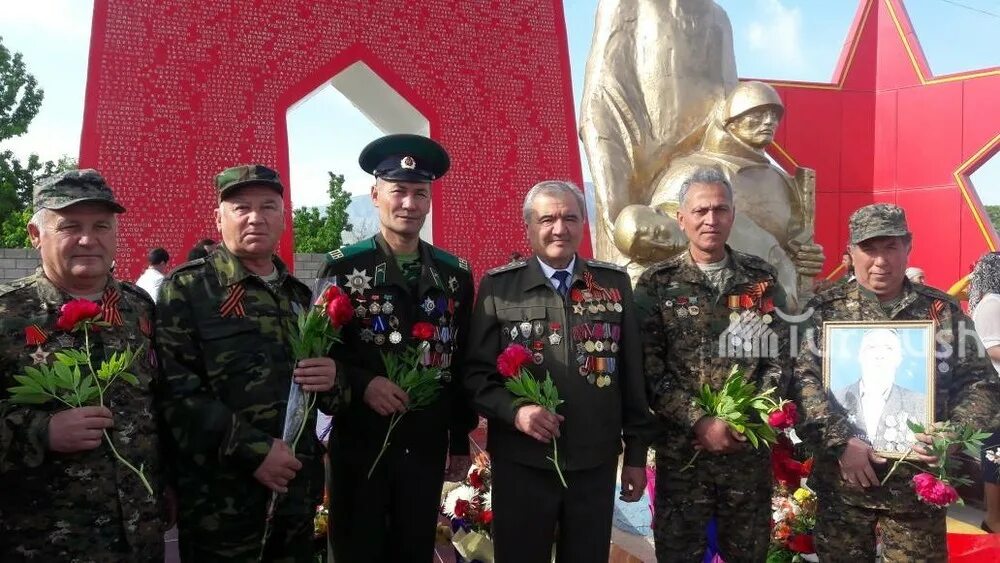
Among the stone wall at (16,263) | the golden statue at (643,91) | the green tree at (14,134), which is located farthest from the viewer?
the green tree at (14,134)

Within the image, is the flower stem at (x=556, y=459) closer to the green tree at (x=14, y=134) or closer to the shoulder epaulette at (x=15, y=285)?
the shoulder epaulette at (x=15, y=285)

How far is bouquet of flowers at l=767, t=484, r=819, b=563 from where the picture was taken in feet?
9.98

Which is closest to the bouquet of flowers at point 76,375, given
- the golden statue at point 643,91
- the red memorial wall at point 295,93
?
the golden statue at point 643,91

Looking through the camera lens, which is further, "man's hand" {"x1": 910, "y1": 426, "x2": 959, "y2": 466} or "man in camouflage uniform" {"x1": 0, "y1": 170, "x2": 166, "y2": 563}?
"man's hand" {"x1": 910, "y1": 426, "x2": 959, "y2": 466}

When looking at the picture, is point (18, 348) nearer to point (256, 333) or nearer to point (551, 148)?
point (256, 333)

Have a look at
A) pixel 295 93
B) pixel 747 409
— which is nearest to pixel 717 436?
pixel 747 409

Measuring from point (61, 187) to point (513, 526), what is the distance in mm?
1536

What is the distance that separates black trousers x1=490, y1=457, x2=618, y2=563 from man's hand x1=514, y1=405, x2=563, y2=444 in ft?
0.60

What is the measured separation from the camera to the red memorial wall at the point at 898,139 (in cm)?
948

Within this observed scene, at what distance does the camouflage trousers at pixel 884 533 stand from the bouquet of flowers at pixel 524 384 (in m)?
0.85

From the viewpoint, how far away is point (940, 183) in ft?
31.9

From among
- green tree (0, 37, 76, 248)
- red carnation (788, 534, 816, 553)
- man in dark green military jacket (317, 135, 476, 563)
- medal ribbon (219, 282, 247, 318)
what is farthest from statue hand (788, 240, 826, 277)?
green tree (0, 37, 76, 248)

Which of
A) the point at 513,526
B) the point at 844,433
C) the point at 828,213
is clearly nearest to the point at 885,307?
the point at 844,433

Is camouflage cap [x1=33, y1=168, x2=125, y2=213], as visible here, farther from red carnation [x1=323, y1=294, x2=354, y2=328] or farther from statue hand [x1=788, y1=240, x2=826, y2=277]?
Result: statue hand [x1=788, y1=240, x2=826, y2=277]
